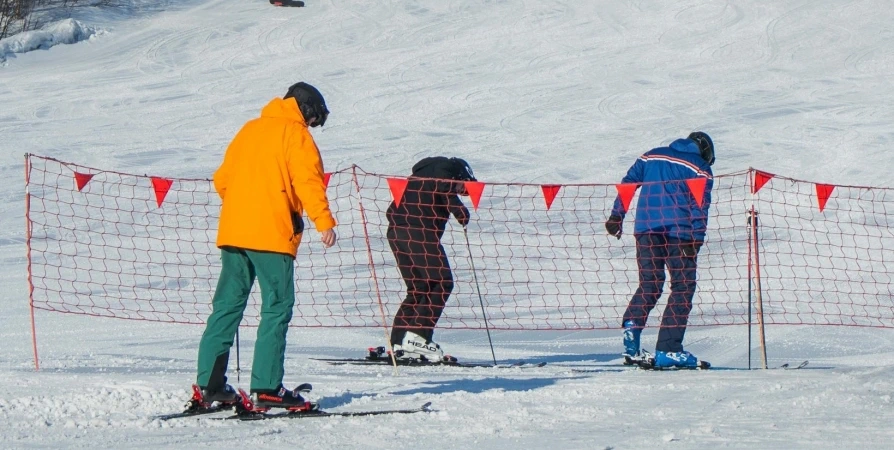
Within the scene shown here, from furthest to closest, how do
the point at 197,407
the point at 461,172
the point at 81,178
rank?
the point at 81,178, the point at 461,172, the point at 197,407

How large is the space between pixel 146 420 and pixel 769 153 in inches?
547

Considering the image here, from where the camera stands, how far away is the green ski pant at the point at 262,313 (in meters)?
5.71

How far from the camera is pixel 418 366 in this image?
852 cm

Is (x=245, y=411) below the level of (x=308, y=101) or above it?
below

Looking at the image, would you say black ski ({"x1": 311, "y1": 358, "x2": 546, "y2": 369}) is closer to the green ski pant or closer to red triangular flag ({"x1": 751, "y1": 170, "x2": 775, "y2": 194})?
red triangular flag ({"x1": 751, "y1": 170, "x2": 775, "y2": 194})

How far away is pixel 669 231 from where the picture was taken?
321 inches

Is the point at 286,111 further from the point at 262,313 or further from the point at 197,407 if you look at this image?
the point at 197,407

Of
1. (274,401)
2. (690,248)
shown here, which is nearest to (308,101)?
(274,401)

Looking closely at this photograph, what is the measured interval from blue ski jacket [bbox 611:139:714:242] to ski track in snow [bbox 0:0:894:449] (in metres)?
0.97

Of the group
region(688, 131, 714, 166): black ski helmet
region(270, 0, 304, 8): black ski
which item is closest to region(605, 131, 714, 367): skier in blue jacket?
region(688, 131, 714, 166): black ski helmet

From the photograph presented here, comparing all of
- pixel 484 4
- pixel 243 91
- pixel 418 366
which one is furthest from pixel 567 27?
pixel 418 366

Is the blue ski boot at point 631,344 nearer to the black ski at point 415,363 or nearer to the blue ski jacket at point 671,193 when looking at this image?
the black ski at point 415,363

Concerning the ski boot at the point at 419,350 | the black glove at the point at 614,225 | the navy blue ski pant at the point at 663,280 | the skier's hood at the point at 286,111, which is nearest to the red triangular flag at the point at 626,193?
the black glove at the point at 614,225

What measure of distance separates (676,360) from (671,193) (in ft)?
3.70
